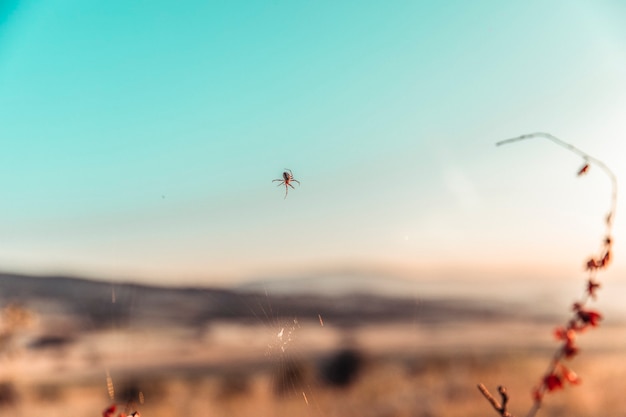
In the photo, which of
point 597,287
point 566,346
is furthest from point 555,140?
point 566,346

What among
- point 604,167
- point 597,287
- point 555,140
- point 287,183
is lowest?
point 597,287

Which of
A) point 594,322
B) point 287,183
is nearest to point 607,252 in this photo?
point 594,322

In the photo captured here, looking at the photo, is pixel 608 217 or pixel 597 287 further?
pixel 597 287

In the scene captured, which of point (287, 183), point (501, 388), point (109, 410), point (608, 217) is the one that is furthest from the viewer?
point (287, 183)

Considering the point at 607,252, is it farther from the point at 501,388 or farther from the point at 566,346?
the point at 501,388

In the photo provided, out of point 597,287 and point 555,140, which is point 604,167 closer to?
point 555,140

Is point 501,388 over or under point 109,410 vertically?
under

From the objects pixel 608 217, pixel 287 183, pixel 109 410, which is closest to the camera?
pixel 608 217

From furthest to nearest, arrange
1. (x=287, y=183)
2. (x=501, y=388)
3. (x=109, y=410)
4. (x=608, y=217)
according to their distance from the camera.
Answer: (x=287, y=183) < (x=109, y=410) < (x=501, y=388) < (x=608, y=217)

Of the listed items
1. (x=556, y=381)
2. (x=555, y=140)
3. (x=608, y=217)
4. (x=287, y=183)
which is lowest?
(x=556, y=381)
